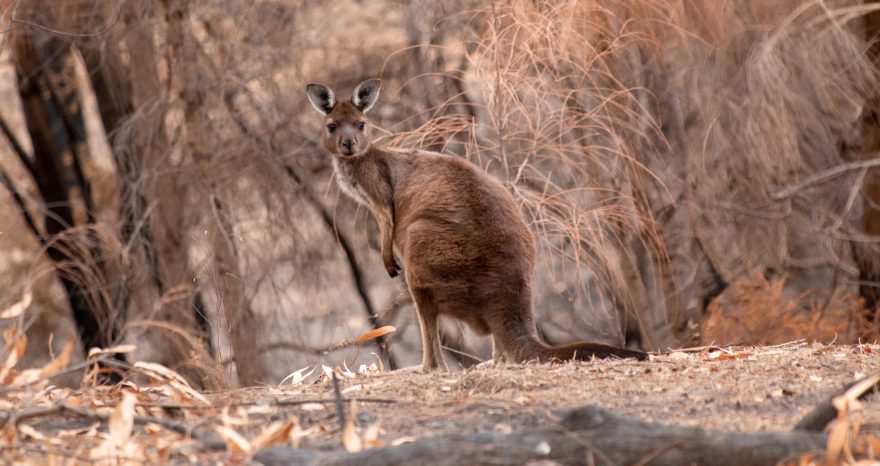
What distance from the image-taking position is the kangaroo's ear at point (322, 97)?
652 centimetres

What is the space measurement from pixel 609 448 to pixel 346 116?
3783 mm

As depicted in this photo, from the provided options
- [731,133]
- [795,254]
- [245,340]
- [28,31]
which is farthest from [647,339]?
[28,31]

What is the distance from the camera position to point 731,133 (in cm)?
946

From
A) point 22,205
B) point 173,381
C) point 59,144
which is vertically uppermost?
point 59,144

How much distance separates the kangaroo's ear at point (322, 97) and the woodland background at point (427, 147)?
1765 mm

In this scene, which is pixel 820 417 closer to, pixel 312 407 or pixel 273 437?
pixel 273 437

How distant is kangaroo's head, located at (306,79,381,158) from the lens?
6320 mm

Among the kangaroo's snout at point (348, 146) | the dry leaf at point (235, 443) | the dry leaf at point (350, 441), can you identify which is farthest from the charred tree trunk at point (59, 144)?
the dry leaf at point (350, 441)

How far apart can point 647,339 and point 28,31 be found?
5.85 metres

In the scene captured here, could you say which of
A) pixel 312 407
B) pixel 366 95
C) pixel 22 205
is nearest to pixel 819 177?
pixel 366 95

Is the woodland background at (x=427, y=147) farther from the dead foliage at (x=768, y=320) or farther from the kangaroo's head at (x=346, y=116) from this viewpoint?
the kangaroo's head at (x=346, y=116)

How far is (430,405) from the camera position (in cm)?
405

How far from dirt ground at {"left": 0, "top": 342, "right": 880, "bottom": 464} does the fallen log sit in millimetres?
324

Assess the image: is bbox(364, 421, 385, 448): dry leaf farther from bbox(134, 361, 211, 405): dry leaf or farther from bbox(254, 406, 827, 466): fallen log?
bbox(134, 361, 211, 405): dry leaf
